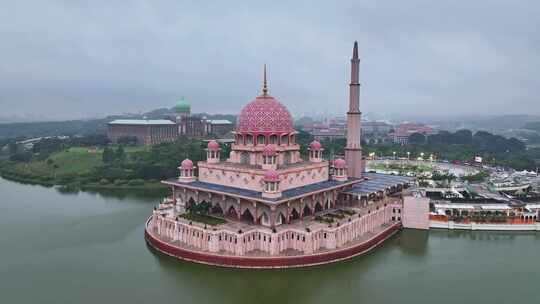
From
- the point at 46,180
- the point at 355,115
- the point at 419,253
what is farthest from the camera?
the point at 46,180

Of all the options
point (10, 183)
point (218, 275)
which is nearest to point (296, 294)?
point (218, 275)

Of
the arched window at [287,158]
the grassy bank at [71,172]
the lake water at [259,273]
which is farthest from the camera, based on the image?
the grassy bank at [71,172]

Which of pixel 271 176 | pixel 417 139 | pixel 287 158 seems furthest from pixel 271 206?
pixel 417 139

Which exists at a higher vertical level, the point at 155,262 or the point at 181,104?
the point at 181,104

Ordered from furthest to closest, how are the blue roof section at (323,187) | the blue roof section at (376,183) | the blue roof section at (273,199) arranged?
the blue roof section at (376,183) < the blue roof section at (323,187) < the blue roof section at (273,199)

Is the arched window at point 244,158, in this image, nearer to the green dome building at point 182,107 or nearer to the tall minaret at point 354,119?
the tall minaret at point 354,119

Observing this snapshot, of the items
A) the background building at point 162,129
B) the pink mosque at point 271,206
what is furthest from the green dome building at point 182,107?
the pink mosque at point 271,206

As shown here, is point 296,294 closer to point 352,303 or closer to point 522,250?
point 352,303

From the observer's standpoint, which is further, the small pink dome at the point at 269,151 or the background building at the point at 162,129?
the background building at the point at 162,129
